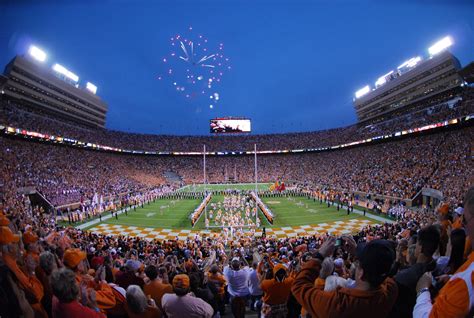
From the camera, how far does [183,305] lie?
3408mm

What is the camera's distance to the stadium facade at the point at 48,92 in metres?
46.7

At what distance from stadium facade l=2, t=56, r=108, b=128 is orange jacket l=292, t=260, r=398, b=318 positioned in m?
57.1

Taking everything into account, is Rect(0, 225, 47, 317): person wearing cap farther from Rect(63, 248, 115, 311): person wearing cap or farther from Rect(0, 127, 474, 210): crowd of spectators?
Rect(0, 127, 474, 210): crowd of spectators

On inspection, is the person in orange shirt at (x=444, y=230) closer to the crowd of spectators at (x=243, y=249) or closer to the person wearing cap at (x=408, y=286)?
the crowd of spectators at (x=243, y=249)

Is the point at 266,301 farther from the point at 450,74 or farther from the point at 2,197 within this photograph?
the point at 450,74

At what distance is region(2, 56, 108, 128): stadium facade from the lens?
153 feet

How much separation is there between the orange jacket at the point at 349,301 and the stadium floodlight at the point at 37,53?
64263 mm

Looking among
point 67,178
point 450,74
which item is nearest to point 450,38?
point 450,74

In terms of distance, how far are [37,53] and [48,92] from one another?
23.1ft

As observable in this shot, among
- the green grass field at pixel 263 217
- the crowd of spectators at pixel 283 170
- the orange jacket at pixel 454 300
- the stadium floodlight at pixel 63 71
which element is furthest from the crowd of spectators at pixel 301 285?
the stadium floodlight at pixel 63 71

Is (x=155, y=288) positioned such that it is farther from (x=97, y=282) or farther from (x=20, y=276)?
(x=20, y=276)

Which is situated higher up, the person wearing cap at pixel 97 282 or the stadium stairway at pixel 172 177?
the stadium stairway at pixel 172 177

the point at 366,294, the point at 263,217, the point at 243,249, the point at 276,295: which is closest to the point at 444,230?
the point at 276,295

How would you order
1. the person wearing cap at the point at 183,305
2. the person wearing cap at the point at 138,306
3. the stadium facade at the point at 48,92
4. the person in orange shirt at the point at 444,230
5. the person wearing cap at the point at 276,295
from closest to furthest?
the person wearing cap at the point at 138,306 < the person wearing cap at the point at 183,305 < the person wearing cap at the point at 276,295 < the person in orange shirt at the point at 444,230 < the stadium facade at the point at 48,92
